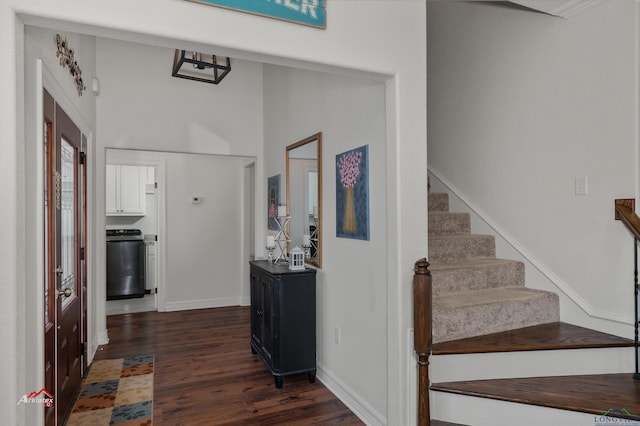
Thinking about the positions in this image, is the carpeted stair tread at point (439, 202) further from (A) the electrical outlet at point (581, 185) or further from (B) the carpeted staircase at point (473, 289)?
(A) the electrical outlet at point (581, 185)

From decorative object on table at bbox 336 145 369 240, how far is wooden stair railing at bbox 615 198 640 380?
59.2 inches

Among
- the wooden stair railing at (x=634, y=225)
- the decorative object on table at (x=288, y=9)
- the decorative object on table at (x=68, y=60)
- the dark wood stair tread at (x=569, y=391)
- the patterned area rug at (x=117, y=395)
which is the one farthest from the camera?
the patterned area rug at (x=117, y=395)

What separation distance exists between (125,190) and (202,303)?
2.26 metres

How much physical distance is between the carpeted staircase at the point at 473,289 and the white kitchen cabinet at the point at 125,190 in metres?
4.99

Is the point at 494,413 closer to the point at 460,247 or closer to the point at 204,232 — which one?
the point at 460,247

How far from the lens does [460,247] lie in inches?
128

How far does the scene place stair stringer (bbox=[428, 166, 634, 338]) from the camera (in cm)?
247

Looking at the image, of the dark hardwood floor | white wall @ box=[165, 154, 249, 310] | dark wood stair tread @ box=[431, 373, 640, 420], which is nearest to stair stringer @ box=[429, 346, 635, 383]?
dark wood stair tread @ box=[431, 373, 640, 420]

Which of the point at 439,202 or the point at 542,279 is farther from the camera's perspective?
the point at 439,202

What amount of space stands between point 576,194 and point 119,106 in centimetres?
446

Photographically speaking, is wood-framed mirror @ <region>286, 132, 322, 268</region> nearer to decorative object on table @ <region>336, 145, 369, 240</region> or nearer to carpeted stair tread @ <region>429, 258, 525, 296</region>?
decorative object on table @ <region>336, 145, 369, 240</region>

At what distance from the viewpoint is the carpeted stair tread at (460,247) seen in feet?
10.6

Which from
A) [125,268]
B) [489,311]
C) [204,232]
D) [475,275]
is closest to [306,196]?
[475,275]

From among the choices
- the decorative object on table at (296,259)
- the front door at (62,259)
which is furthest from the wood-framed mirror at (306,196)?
the front door at (62,259)
